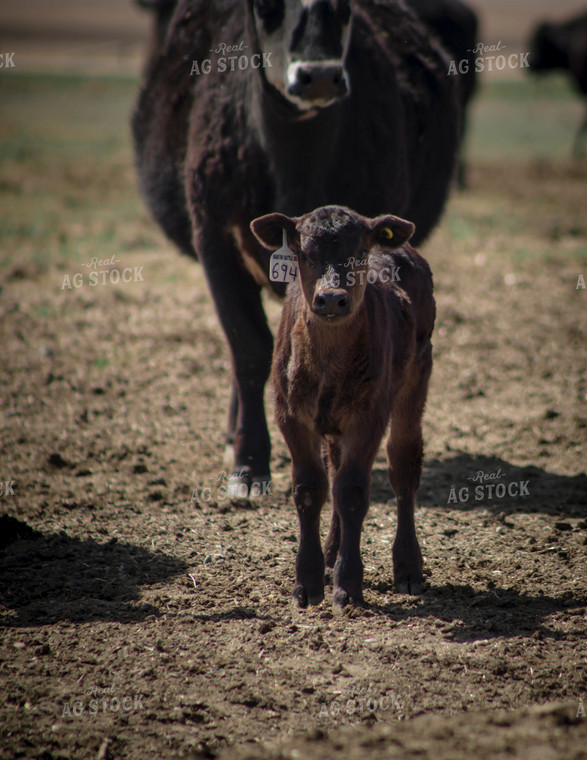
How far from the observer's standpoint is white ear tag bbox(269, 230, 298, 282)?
15.7ft

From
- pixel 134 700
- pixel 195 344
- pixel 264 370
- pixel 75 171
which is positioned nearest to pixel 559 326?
pixel 195 344

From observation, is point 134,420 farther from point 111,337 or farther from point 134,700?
point 134,700

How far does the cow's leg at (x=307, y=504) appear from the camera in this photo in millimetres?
4586

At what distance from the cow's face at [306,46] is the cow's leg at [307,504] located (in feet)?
6.70

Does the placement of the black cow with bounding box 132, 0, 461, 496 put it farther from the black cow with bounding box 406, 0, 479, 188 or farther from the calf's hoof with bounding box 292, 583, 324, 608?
the black cow with bounding box 406, 0, 479, 188

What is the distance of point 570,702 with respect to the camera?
3.81m

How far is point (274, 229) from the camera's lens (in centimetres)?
478

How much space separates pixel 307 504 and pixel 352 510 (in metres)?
0.23

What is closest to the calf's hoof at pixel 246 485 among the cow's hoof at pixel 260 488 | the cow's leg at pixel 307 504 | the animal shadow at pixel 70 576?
the cow's hoof at pixel 260 488

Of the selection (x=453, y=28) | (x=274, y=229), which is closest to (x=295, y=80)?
(x=274, y=229)

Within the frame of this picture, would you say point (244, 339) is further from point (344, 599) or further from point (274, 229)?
point (344, 599)

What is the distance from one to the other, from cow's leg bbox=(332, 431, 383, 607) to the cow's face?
2.13 m

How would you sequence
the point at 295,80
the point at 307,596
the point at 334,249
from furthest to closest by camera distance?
the point at 295,80 → the point at 307,596 → the point at 334,249

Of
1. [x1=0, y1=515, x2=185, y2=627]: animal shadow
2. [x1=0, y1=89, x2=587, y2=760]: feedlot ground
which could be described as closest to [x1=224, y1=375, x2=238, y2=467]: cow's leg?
[x1=0, y1=89, x2=587, y2=760]: feedlot ground
